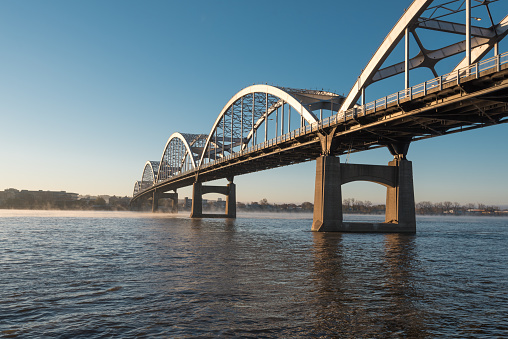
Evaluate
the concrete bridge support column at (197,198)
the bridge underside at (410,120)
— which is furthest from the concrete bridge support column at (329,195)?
the concrete bridge support column at (197,198)

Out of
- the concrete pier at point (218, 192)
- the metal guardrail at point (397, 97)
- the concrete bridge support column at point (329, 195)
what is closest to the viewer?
the metal guardrail at point (397, 97)

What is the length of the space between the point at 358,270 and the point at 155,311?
10372 millimetres

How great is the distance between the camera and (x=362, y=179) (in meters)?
46.2

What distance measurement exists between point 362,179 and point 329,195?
190 inches

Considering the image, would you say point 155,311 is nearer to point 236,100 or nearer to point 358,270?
point 358,270

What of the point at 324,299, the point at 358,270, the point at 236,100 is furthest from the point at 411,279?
the point at 236,100

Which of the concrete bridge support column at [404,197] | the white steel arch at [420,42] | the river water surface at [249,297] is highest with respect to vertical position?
the white steel arch at [420,42]

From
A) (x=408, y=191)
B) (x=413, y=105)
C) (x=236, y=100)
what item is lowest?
(x=408, y=191)

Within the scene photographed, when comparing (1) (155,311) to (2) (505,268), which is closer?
(1) (155,311)

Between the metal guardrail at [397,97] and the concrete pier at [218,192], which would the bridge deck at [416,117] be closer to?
the metal guardrail at [397,97]

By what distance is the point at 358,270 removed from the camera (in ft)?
60.8

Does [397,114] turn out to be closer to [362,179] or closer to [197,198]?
[362,179]

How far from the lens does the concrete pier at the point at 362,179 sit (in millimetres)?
44250

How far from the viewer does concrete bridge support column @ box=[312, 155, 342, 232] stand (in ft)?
145
